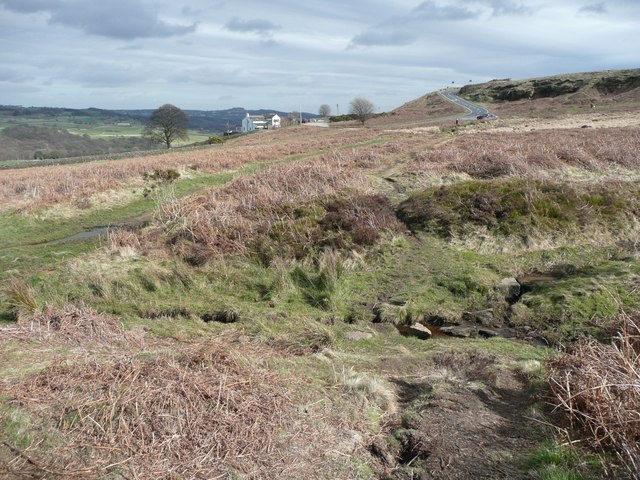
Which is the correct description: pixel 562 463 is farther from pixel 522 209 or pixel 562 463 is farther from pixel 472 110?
pixel 472 110

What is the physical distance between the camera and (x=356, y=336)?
8359 millimetres

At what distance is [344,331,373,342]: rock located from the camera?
27.1 feet

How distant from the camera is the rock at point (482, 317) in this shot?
30.1 ft

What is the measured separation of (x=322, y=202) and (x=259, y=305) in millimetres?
5076

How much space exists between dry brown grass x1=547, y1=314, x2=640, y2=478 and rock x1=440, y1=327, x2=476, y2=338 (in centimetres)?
320

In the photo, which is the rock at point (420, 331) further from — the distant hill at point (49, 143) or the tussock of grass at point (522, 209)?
the distant hill at point (49, 143)

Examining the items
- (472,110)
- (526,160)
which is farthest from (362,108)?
(526,160)

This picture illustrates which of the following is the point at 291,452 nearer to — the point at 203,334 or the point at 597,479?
the point at 597,479

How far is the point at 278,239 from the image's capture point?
484 inches

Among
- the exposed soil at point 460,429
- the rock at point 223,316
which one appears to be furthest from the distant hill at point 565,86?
the exposed soil at point 460,429

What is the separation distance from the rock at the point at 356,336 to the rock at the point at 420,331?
0.79 meters

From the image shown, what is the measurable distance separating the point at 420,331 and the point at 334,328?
4.66 feet

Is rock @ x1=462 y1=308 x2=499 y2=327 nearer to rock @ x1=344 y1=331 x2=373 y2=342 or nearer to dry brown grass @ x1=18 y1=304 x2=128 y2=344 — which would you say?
rock @ x1=344 y1=331 x2=373 y2=342

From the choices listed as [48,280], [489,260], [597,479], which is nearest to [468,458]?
[597,479]
